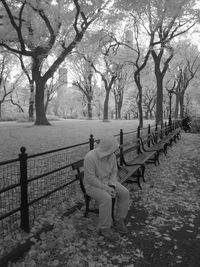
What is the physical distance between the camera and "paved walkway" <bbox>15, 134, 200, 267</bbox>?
3514 millimetres

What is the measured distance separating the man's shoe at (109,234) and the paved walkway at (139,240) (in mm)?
78

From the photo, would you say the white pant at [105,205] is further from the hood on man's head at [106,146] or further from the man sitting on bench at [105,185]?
the hood on man's head at [106,146]

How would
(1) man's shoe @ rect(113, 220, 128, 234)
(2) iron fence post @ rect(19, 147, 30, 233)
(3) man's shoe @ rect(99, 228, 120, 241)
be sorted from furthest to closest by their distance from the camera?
(1) man's shoe @ rect(113, 220, 128, 234) → (3) man's shoe @ rect(99, 228, 120, 241) → (2) iron fence post @ rect(19, 147, 30, 233)

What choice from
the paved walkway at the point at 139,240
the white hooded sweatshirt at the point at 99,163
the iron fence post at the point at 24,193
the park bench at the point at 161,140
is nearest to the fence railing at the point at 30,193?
the iron fence post at the point at 24,193

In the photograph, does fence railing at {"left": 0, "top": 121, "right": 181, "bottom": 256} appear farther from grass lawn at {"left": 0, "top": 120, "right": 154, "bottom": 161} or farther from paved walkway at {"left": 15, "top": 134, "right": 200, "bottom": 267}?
grass lawn at {"left": 0, "top": 120, "right": 154, "bottom": 161}

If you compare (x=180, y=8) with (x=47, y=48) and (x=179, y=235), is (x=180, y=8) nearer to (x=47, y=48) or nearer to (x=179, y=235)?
(x=47, y=48)

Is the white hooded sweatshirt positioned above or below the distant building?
below

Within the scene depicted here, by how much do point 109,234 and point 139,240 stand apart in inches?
18.8

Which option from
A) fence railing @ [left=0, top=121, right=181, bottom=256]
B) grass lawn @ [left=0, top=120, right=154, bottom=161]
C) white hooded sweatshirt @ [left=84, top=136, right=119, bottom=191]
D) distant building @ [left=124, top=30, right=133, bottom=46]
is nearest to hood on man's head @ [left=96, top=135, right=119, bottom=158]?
white hooded sweatshirt @ [left=84, top=136, right=119, bottom=191]

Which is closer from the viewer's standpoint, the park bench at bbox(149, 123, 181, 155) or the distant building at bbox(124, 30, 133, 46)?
the park bench at bbox(149, 123, 181, 155)

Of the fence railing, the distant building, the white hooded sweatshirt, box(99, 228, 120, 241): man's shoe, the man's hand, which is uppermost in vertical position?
the distant building

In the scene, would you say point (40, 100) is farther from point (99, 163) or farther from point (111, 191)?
point (111, 191)

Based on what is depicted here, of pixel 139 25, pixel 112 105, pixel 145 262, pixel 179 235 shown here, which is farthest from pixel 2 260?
pixel 112 105

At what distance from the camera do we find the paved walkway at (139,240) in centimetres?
351
